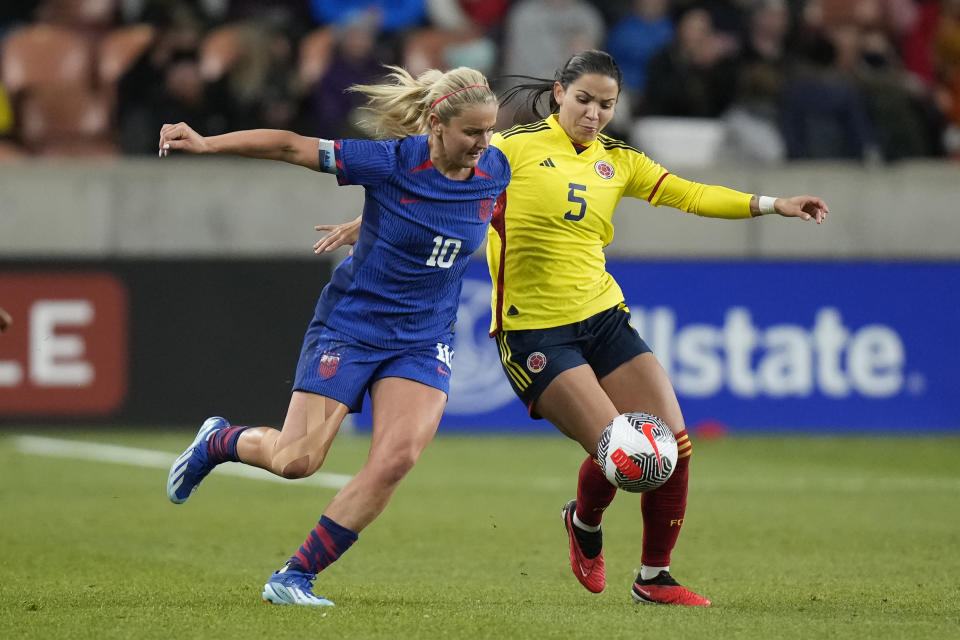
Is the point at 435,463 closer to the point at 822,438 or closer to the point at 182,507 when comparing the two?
the point at 182,507

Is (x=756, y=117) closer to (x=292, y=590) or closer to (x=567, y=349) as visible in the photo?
(x=567, y=349)

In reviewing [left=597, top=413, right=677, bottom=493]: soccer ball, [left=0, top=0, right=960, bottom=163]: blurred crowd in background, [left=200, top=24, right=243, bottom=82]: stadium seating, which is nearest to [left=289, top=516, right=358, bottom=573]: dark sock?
[left=597, top=413, right=677, bottom=493]: soccer ball

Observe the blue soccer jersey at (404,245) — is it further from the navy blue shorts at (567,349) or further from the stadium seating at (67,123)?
the stadium seating at (67,123)

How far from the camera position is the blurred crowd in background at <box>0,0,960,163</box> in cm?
1478

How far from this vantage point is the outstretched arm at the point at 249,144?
17.9 ft

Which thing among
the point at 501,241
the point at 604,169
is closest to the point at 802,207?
the point at 604,169

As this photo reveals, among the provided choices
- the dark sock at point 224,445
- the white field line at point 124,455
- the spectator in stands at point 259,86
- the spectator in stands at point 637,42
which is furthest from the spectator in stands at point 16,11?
the dark sock at point 224,445

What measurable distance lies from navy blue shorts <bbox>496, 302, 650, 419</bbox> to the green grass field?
3.03ft

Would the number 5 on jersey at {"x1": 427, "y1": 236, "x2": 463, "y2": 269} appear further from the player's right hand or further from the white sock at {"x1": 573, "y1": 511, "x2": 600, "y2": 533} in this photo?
the white sock at {"x1": 573, "y1": 511, "x2": 600, "y2": 533}

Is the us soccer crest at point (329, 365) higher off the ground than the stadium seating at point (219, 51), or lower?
higher

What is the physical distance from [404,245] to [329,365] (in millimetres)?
555

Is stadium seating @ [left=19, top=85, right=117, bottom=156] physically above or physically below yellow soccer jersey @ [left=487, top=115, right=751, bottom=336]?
below

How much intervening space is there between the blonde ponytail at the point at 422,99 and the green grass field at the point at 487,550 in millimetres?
1915

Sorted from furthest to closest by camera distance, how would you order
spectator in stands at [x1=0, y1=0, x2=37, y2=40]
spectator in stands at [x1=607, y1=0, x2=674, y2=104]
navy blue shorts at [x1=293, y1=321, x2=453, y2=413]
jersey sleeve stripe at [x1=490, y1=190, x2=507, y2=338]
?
spectator in stands at [x1=0, y1=0, x2=37, y2=40] → spectator in stands at [x1=607, y1=0, x2=674, y2=104] → jersey sleeve stripe at [x1=490, y1=190, x2=507, y2=338] → navy blue shorts at [x1=293, y1=321, x2=453, y2=413]
